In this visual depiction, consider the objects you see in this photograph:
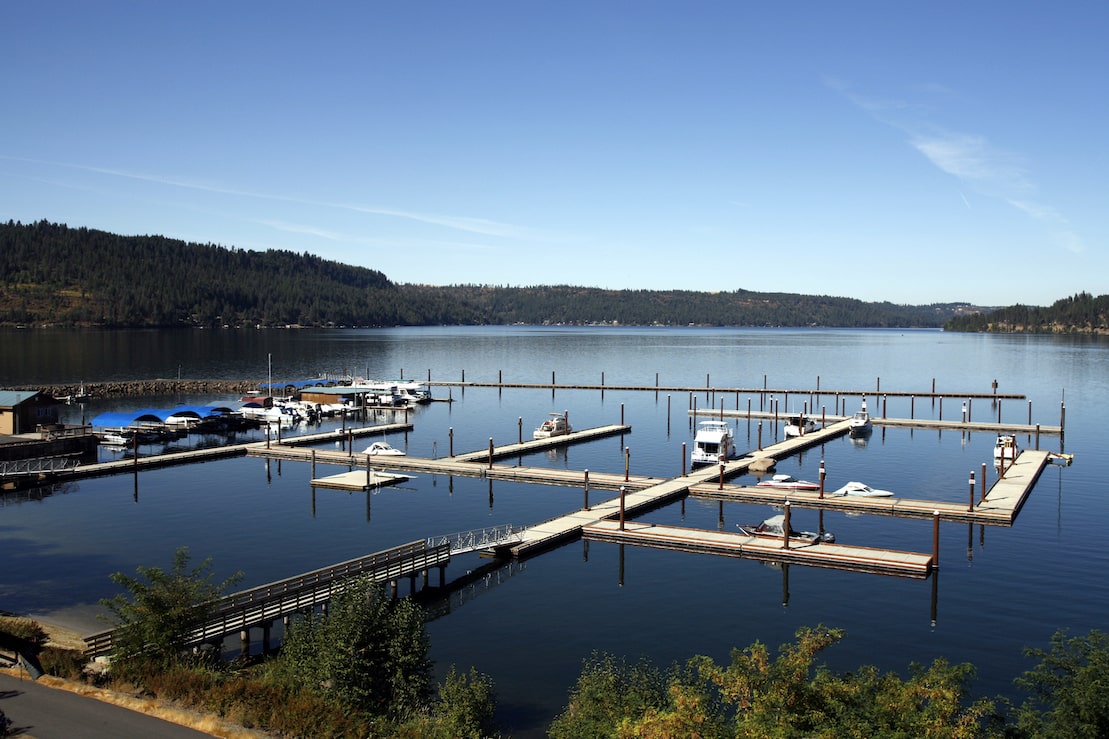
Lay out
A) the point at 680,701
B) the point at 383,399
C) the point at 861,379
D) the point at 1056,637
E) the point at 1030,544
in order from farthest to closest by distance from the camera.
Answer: the point at 861,379
the point at 383,399
the point at 1030,544
the point at 1056,637
the point at 680,701

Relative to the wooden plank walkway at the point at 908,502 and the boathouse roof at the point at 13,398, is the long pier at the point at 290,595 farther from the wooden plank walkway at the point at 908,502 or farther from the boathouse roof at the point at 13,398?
the boathouse roof at the point at 13,398

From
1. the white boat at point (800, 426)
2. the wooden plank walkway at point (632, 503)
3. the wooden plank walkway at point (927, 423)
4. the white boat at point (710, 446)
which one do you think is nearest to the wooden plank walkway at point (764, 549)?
the wooden plank walkway at point (632, 503)

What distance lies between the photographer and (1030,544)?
43.3 metres

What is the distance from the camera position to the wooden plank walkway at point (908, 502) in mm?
47019

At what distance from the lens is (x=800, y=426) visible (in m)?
80.1

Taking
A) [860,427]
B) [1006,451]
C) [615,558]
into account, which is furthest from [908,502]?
[860,427]

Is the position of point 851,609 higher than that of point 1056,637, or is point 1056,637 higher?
point 1056,637

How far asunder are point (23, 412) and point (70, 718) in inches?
2116

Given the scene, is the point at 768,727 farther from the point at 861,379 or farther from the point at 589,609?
the point at 861,379

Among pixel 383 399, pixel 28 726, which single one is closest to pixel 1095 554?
pixel 28 726

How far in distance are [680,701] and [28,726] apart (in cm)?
1393

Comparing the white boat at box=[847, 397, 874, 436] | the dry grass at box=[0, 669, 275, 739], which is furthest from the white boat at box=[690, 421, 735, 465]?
the dry grass at box=[0, 669, 275, 739]

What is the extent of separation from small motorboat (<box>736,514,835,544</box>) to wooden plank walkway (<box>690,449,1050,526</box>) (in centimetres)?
191

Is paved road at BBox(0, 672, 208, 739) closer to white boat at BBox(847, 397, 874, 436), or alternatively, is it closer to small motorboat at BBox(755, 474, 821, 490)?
small motorboat at BBox(755, 474, 821, 490)
